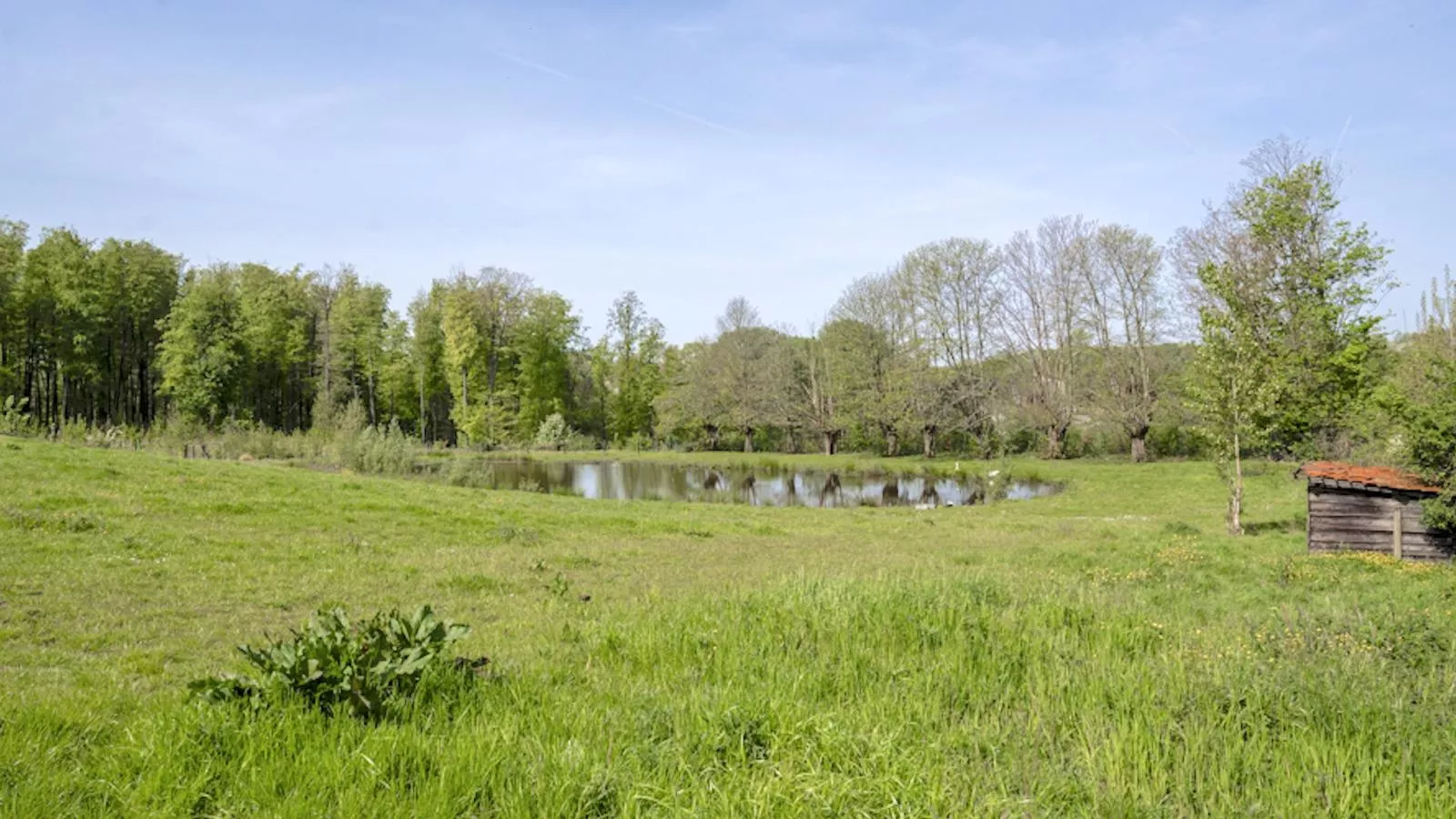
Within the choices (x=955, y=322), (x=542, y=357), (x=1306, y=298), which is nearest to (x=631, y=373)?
(x=542, y=357)

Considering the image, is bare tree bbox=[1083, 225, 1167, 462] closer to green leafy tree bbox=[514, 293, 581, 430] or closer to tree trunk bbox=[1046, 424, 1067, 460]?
tree trunk bbox=[1046, 424, 1067, 460]

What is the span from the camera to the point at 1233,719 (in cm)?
427

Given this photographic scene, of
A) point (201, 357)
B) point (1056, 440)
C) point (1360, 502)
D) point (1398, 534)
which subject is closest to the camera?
point (1398, 534)

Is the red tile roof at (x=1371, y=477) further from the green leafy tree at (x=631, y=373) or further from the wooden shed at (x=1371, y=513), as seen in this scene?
the green leafy tree at (x=631, y=373)

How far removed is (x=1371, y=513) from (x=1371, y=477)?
2.29ft

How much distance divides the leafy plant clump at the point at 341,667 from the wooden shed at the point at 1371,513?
16.9 meters

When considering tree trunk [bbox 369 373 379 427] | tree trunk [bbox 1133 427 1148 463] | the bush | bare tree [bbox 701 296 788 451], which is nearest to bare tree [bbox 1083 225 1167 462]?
tree trunk [bbox 1133 427 1148 463]

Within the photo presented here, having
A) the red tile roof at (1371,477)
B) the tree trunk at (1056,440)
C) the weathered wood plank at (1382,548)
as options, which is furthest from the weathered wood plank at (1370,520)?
the tree trunk at (1056,440)

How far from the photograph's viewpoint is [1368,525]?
48.7 feet

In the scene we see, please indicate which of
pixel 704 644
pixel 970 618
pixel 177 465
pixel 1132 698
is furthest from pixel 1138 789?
pixel 177 465

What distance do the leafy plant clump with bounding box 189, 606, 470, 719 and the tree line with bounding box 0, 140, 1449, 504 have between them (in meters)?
23.1

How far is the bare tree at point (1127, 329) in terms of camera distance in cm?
4191

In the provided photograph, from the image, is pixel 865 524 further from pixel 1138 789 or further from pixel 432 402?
pixel 432 402

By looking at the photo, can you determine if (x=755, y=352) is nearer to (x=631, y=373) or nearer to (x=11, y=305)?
(x=631, y=373)
